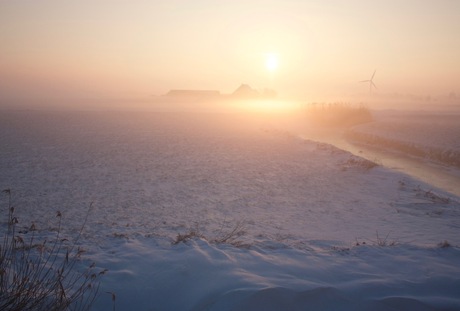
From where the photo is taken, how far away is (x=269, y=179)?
11977 millimetres

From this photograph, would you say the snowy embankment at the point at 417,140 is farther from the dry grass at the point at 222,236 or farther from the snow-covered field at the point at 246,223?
the dry grass at the point at 222,236

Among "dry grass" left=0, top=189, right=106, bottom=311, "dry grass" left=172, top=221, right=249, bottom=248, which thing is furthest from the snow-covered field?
"dry grass" left=0, top=189, right=106, bottom=311

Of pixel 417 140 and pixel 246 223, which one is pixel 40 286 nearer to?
pixel 246 223

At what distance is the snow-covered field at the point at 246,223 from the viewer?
3957 mm

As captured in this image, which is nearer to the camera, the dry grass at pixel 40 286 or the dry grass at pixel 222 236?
the dry grass at pixel 40 286

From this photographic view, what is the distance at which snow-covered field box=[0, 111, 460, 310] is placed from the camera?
396 centimetres

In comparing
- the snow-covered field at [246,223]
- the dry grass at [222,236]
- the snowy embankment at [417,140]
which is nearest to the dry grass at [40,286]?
the snow-covered field at [246,223]

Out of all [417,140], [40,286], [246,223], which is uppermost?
[417,140]

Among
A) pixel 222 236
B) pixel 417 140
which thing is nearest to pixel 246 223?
pixel 222 236

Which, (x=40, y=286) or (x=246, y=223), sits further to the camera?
(x=246, y=223)

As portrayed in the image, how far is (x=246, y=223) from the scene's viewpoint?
7.77 metres

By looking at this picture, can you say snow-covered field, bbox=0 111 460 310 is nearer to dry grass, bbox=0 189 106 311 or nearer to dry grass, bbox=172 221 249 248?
dry grass, bbox=172 221 249 248

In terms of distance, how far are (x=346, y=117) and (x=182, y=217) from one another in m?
30.8

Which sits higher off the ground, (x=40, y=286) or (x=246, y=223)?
(x=40, y=286)
